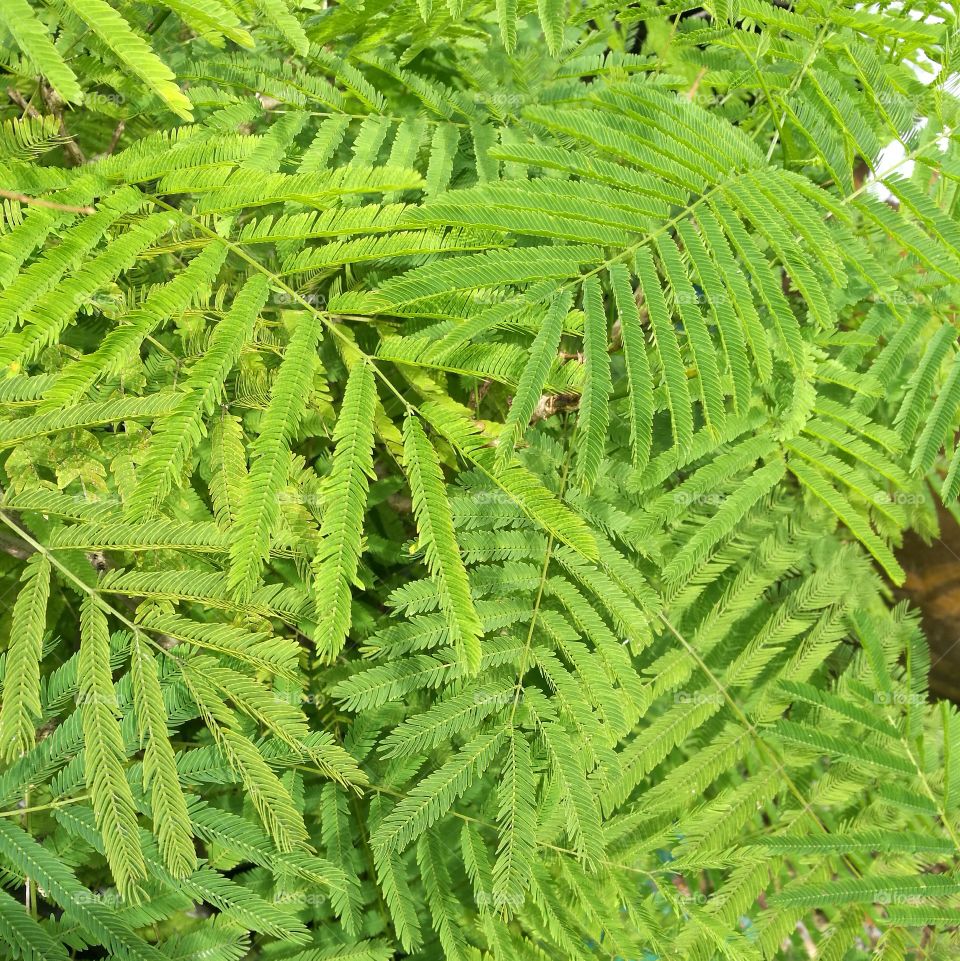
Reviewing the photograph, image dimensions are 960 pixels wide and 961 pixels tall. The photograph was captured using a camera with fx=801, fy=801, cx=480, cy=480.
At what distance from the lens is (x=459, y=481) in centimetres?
185

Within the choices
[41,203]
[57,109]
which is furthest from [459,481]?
[57,109]

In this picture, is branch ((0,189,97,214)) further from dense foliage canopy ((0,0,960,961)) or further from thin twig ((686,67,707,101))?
thin twig ((686,67,707,101))

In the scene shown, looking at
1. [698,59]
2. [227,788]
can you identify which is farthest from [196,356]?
[698,59]

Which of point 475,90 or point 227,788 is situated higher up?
point 475,90

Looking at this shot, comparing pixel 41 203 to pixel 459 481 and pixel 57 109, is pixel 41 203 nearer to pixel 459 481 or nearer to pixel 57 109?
pixel 57 109

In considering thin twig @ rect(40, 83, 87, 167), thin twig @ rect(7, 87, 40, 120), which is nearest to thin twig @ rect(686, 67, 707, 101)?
thin twig @ rect(40, 83, 87, 167)

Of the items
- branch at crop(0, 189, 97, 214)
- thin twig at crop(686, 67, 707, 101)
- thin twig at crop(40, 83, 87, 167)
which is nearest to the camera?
branch at crop(0, 189, 97, 214)

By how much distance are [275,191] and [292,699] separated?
1.02 m

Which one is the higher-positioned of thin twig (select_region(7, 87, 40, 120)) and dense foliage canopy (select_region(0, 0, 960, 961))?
thin twig (select_region(7, 87, 40, 120))

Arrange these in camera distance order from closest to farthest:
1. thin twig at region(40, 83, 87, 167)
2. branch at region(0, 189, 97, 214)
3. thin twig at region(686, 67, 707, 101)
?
branch at region(0, 189, 97, 214)
thin twig at region(40, 83, 87, 167)
thin twig at region(686, 67, 707, 101)

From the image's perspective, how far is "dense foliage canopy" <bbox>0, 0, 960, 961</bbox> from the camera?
1384 mm

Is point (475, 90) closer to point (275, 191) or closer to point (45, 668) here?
point (275, 191)

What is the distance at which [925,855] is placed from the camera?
2.01 m

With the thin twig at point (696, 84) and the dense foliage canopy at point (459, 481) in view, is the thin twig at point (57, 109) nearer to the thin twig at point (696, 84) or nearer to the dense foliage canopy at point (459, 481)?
the dense foliage canopy at point (459, 481)
